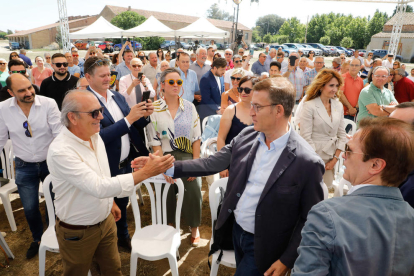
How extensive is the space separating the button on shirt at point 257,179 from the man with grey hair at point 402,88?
5.31m

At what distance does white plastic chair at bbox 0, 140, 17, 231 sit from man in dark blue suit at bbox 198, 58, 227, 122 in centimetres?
318

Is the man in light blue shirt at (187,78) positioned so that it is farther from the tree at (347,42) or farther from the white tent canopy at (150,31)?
the tree at (347,42)

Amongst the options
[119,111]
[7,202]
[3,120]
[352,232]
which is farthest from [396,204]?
[7,202]

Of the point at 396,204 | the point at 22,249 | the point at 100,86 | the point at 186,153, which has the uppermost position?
the point at 100,86

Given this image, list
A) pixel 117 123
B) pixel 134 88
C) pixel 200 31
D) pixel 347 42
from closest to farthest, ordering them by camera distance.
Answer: pixel 117 123 < pixel 134 88 < pixel 200 31 < pixel 347 42

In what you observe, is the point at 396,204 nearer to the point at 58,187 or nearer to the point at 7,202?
the point at 58,187

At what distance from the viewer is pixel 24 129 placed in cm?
278

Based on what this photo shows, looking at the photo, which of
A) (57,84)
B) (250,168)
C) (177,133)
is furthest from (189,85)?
(250,168)

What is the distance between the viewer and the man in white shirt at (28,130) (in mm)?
2768

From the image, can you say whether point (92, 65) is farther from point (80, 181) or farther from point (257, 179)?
point (257, 179)

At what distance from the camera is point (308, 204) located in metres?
1.62

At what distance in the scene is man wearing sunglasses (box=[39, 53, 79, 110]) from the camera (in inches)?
173

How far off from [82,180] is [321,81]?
279cm

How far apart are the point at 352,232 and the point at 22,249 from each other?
143 inches
